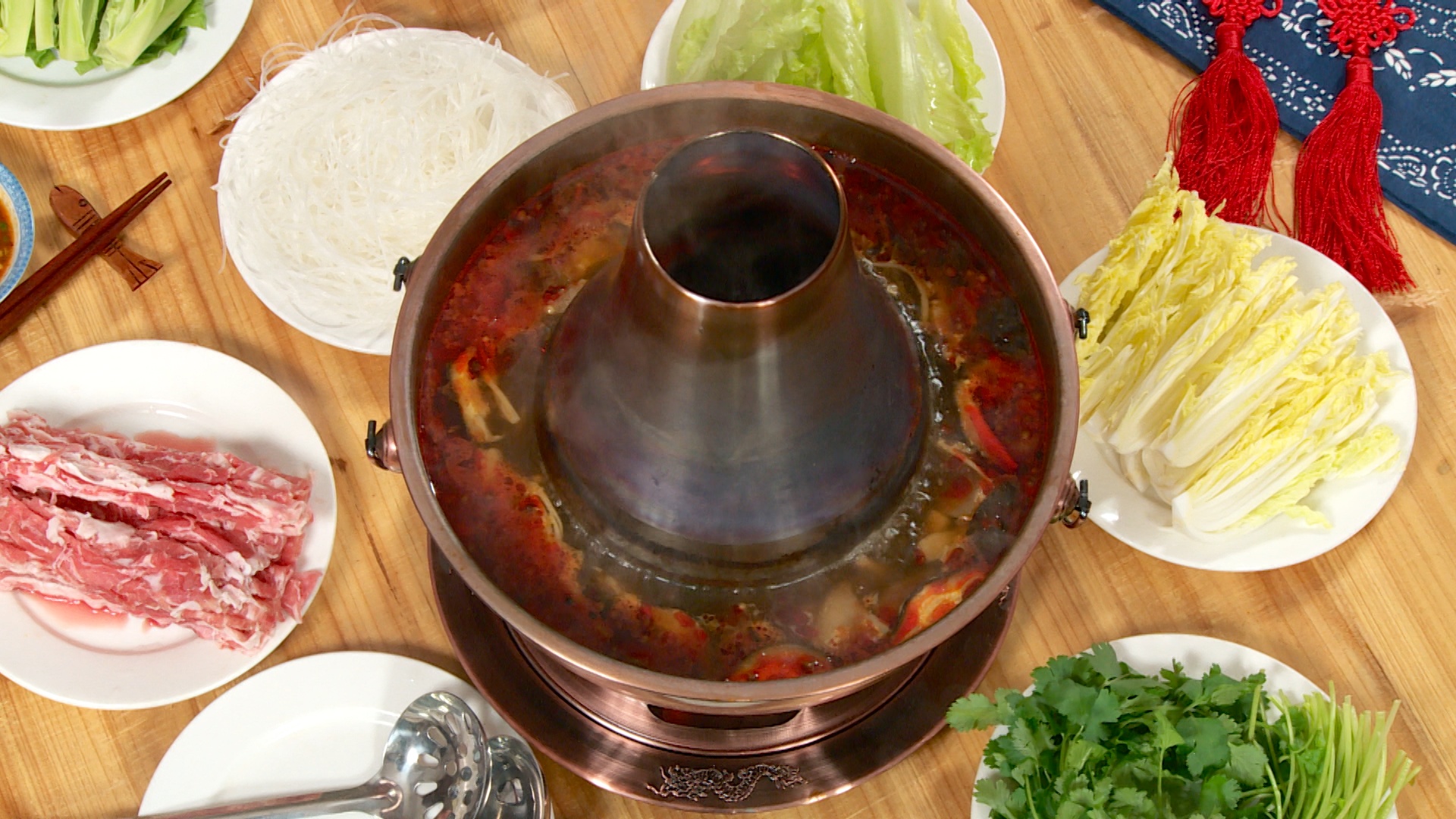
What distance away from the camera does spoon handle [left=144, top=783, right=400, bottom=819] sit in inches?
80.0

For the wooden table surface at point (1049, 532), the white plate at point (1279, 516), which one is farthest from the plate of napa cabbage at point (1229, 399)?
the wooden table surface at point (1049, 532)

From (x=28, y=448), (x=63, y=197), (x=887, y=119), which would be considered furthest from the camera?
(x=63, y=197)

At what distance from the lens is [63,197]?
246 centimetres

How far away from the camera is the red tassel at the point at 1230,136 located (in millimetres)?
2492

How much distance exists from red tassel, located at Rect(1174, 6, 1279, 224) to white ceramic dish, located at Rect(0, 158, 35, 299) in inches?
99.6

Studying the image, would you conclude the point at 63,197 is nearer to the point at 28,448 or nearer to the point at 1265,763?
the point at 28,448

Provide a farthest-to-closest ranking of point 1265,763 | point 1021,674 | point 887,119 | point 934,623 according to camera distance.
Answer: point 1021,674 → point 1265,763 → point 887,119 → point 934,623

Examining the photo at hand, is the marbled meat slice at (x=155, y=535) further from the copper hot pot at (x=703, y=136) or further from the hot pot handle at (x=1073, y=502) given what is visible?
the hot pot handle at (x=1073, y=502)

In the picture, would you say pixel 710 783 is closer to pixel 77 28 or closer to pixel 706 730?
pixel 706 730

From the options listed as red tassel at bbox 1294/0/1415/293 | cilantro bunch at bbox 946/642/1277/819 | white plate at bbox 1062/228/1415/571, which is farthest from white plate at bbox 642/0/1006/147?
cilantro bunch at bbox 946/642/1277/819

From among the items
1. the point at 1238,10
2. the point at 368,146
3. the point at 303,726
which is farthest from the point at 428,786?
the point at 1238,10

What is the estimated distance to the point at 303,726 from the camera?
2145 mm

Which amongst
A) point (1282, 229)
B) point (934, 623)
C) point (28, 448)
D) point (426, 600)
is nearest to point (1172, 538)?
point (1282, 229)

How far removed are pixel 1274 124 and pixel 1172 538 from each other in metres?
1.02
